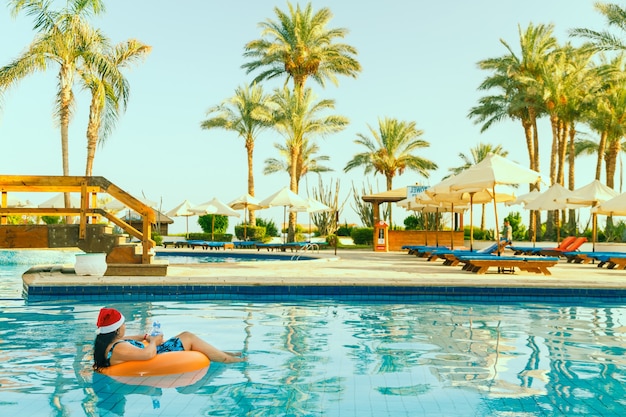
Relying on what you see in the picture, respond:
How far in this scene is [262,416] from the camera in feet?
15.7

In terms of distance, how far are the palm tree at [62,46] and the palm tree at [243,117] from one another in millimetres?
12319

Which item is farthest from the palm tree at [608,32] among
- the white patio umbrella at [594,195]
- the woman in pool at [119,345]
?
the woman in pool at [119,345]

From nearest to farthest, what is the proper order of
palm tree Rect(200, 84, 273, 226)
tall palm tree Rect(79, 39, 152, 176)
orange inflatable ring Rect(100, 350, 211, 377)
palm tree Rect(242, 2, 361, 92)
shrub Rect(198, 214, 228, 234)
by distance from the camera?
orange inflatable ring Rect(100, 350, 211, 377) → tall palm tree Rect(79, 39, 152, 176) → palm tree Rect(242, 2, 361, 92) → shrub Rect(198, 214, 228, 234) → palm tree Rect(200, 84, 273, 226)

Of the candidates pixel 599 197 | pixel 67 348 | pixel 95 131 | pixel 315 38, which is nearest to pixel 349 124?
pixel 315 38

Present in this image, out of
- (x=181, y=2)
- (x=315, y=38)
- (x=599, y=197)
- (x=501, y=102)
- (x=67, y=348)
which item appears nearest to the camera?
(x=67, y=348)

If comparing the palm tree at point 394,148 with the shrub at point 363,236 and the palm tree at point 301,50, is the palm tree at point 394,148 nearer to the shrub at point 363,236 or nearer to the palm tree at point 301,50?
the palm tree at point 301,50

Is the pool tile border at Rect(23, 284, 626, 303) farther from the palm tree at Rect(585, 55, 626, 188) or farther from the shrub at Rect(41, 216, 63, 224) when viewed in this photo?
the palm tree at Rect(585, 55, 626, 188)

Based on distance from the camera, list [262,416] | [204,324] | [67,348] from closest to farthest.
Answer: [262,416]
[67,348]
[204,324]

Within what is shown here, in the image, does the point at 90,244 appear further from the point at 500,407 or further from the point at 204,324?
the point at 500,407

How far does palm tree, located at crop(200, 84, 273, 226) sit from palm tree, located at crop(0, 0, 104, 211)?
1232cm

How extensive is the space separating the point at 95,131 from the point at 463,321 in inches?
857

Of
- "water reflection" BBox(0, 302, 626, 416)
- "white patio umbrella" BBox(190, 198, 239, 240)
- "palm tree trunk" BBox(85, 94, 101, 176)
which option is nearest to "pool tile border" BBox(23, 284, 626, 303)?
"water reflection" BBox(0, 302, 626, 416)

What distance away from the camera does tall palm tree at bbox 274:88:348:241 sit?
3481 centimetres

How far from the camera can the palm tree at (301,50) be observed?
1396 inches
